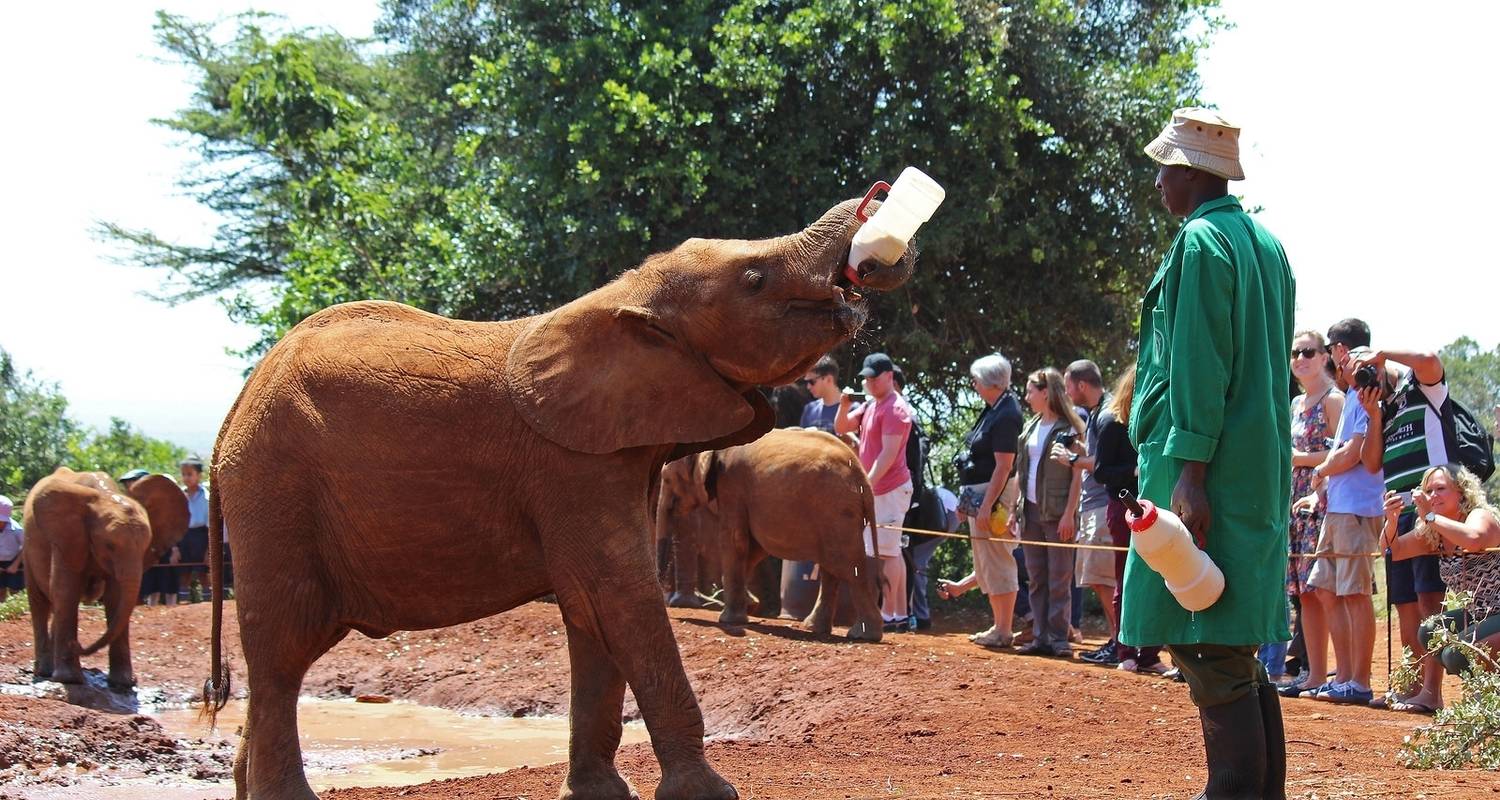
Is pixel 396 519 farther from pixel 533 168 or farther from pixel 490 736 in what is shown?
pixel 533 168

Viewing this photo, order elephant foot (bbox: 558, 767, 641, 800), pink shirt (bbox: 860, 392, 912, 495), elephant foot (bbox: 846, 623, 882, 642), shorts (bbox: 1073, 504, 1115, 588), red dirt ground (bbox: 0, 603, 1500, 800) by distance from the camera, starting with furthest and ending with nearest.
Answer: pink shirt (bbox: 860, 392, 912, 495)
elephant foot (bbox: 846, 623, 882, 642)
shorts (bbox: 1073, 504, 1115, 588)
red dirt ground (bbox: 0, 603, 1500, 800)
elephant foot (bbox: 558, 767, 641, 800)

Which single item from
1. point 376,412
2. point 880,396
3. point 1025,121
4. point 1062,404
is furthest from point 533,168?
point 376,412

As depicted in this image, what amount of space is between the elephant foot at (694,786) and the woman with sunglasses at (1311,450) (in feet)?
17.5

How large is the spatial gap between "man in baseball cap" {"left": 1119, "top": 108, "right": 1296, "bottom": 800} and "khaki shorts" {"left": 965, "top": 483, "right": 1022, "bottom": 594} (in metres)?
7.24

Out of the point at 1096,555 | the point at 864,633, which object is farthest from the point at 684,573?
the point at 1096,555

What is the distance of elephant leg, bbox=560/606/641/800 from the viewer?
6.07m

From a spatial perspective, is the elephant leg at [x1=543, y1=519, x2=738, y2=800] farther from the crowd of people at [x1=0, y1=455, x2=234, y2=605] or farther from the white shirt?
the crowd of people at [x1=0, y1=455, x2=234, y2=605]

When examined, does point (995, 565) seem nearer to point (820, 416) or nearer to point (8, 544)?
point (820, 416)

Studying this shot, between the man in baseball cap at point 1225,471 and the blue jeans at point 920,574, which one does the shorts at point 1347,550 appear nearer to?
the man in baseball cap at point 1225,471

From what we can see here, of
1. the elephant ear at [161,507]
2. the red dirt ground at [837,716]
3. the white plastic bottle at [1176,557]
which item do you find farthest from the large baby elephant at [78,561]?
the white plastic bottle at [1176,557]

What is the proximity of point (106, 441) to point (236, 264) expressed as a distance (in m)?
4.05

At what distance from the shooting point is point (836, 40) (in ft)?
55.7

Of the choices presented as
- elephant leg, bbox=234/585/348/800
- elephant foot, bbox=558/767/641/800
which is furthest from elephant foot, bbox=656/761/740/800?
elephant leg, bbox=234/585/348/800

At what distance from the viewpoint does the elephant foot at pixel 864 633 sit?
11938 millimetres
